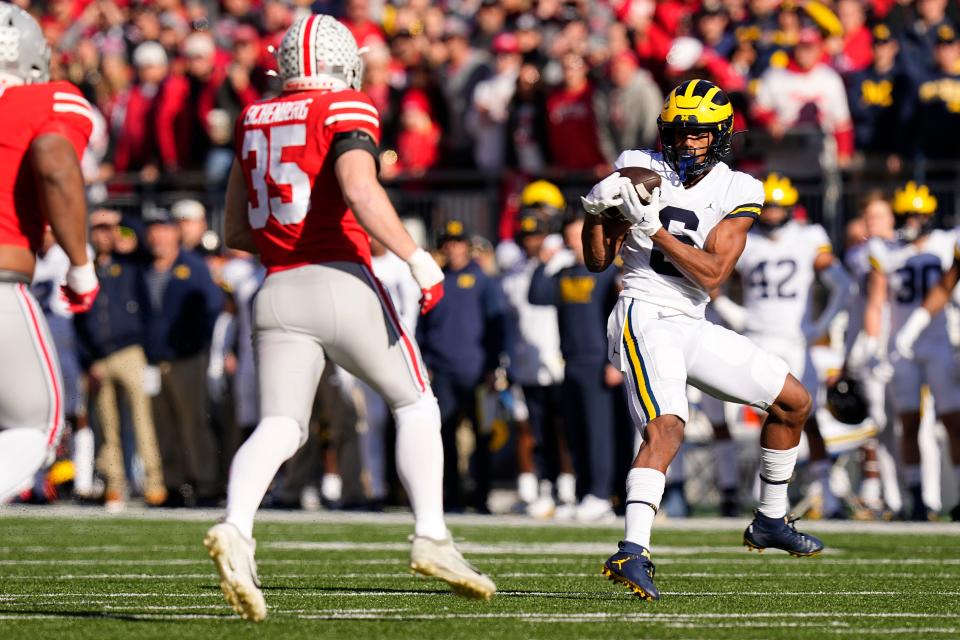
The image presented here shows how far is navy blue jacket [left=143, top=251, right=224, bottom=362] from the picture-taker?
43.5 ft

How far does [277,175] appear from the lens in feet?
19.4

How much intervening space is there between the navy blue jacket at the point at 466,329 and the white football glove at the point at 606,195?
6.18m

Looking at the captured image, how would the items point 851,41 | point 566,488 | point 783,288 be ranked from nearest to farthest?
point 783,288, point 566,488, point 851,41

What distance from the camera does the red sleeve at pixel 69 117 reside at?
5.48 m

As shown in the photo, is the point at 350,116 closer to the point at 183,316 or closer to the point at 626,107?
the point at 183,316

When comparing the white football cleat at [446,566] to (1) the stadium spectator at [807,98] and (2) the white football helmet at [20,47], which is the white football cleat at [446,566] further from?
(1) the stadium spectator at [807,98]

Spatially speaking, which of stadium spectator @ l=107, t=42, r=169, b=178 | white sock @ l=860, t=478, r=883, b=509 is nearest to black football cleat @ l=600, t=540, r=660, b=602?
white sock @ l=860, t=478, r=883, b=509

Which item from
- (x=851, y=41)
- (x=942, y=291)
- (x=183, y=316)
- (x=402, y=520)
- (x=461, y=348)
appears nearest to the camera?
(x=942, y=291)

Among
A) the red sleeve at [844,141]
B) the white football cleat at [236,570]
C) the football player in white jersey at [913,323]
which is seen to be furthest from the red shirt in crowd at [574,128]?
the white football cleat at [236,570]

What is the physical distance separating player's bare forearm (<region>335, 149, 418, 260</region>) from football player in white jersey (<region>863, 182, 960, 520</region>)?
635 cm

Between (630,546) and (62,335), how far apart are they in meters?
8.58

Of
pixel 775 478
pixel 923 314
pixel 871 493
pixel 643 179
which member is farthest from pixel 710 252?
pixel 871 493

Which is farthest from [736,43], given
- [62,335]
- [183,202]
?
[62,335]

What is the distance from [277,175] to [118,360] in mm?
7763
